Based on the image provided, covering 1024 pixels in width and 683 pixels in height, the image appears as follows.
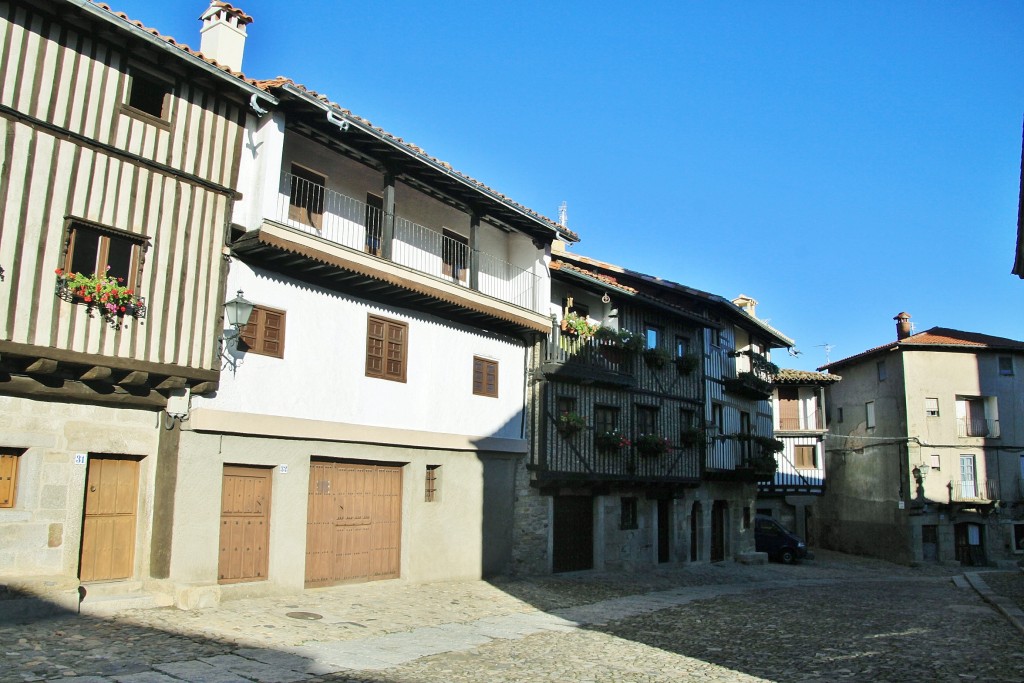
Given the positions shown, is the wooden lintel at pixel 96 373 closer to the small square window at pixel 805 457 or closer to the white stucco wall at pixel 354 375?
the white stucco wall at pixel 354 375

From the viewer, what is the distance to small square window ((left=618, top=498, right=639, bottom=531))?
24592 mm

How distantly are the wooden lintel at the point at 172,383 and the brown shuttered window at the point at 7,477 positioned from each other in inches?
88.6

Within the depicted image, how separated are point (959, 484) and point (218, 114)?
120 ft

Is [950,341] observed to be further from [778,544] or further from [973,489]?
[778,544]

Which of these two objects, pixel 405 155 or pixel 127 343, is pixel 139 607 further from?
pixel 405 155

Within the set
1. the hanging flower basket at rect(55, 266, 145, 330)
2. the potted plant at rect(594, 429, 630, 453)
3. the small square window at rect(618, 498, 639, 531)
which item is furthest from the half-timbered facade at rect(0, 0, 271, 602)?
the small square window at rect(618, 498, 639, 531)

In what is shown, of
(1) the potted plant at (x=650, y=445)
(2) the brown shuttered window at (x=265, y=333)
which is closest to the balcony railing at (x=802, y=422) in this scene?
(1) the potted plant at (x=650, y=445)

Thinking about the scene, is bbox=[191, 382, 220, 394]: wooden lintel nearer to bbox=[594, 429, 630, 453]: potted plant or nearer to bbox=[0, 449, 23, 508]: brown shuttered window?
bbox=[0, 449, 23, 508]: brown shuttered window

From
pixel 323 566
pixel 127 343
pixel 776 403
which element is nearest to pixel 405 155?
pixel 127 343

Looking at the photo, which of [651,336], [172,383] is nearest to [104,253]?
[172,383]

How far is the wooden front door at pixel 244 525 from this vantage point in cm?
1389

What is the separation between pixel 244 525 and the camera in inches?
559

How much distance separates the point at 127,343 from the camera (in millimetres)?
12422

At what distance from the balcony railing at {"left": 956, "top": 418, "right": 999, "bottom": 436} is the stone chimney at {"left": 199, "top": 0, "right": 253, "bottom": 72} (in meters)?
36.1
